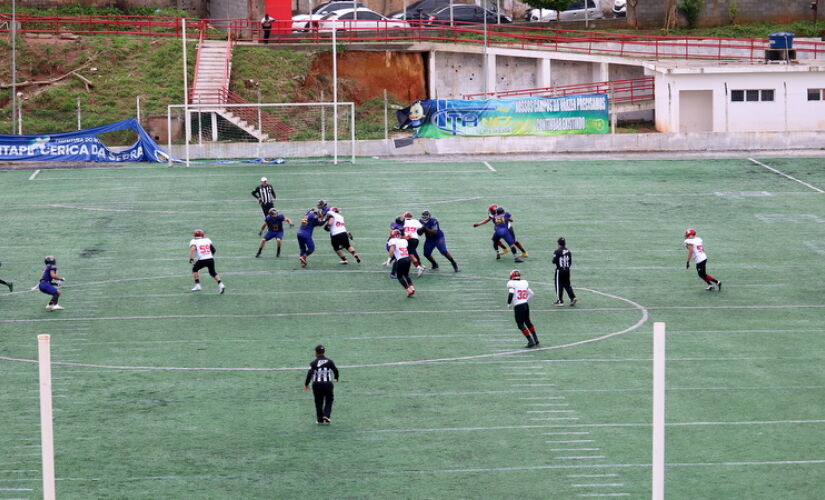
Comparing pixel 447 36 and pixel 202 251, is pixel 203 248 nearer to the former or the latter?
pixel 202 251

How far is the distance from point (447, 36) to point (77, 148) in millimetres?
22336

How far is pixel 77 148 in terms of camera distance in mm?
49312

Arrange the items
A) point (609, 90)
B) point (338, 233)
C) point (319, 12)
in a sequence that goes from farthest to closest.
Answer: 1. point (319, 12)
2. point (609, 90)
3. point (338, 233)

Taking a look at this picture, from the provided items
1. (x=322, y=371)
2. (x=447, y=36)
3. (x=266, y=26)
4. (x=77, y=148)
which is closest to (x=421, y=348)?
(x=322, y=371)

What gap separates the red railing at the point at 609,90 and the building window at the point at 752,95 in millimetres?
4314

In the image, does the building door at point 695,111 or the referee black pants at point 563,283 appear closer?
the referee black pants at point 563,283

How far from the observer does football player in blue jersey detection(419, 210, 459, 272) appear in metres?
31.5

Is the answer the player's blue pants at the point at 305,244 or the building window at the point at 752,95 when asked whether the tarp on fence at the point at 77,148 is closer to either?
the player's blue pants at the point at 305,244

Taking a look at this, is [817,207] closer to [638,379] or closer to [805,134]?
[805,134]

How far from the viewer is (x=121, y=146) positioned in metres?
51.0

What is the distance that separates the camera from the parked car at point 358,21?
212 feet

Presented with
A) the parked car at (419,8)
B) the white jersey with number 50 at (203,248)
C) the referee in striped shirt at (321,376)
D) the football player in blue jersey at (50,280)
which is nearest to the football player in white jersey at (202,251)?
the white jersey with number 50 at (203,248)

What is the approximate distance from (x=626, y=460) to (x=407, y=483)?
129 inches

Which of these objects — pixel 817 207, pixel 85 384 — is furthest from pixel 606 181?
pixel 85 384
